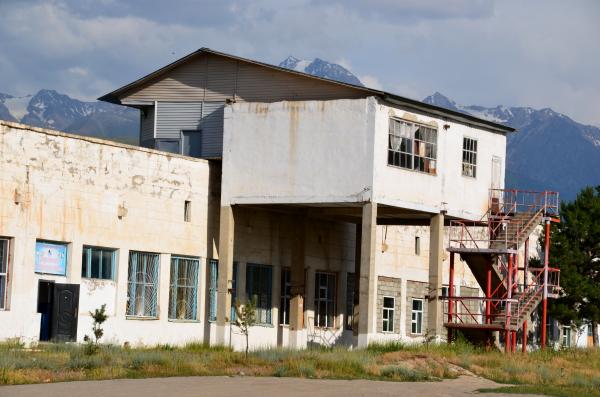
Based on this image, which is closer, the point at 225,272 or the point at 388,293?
the point at 225,272

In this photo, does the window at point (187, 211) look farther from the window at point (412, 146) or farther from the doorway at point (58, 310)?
the window at point (412, 146)

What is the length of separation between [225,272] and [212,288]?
1.48 m

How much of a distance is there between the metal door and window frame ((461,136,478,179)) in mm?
14088

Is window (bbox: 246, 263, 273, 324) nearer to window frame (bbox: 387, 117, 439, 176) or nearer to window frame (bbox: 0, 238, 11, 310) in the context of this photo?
window frame (bbox: 387, 117, 439, 176)

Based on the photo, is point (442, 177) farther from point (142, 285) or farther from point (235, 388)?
point (235, 388)

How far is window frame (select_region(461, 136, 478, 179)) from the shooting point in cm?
4597

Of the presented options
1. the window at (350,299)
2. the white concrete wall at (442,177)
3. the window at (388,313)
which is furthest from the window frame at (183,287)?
the window at (388,313)

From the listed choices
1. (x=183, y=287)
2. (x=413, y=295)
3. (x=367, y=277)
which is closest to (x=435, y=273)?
(x=367, y=277)

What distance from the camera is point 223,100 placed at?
Answer: 45.9 metres

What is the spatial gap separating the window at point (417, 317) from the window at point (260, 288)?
969cm

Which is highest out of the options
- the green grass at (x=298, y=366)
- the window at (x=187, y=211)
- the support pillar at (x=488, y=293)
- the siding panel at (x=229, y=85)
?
the siding panel at (x=229, y=85)

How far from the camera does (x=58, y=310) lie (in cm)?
3925

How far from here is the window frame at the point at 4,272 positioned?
37875 millimetres

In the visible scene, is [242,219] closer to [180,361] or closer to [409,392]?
[180,361]
